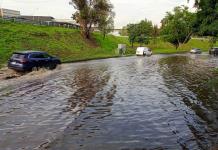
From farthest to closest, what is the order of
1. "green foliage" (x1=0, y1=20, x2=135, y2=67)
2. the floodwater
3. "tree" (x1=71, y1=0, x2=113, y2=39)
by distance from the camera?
1. "tree" (x1=71, y1=0, x2=113, y2=39)
2. "green foliage" (x1=0, y1=20, x2=135, y2=67)
3. the floodwater

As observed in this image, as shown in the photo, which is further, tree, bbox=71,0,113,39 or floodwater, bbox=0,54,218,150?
tree, bbox=71,0,113,39

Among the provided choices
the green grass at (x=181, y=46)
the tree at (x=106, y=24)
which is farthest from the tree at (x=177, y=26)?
the tree at (x=106, y=24)

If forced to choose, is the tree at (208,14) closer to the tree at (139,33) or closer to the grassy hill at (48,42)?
the grassy hill at (48,42)

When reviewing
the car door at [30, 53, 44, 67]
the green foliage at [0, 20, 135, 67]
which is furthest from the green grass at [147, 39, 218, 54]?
the car door at [30, 53, 44, 67]

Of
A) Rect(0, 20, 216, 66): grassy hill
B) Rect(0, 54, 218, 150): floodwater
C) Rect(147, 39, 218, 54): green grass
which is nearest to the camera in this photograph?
Rect(0, 54, 218, 150): floodwater

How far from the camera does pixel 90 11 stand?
67.2m

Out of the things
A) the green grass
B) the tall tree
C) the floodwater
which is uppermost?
the tall tree

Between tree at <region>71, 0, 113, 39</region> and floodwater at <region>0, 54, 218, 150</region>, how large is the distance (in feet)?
160

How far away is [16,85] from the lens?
19.8 m

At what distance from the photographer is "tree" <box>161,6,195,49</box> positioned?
98.9 meters

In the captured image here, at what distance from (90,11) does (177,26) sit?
37.9m

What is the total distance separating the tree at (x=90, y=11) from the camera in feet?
220

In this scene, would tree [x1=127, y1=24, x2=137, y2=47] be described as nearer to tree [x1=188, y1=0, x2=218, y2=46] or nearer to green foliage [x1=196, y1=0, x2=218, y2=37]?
tree [x1=188, y1=0, x2=218, y2=46]

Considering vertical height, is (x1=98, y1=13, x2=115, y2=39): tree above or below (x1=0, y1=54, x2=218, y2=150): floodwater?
above
